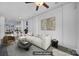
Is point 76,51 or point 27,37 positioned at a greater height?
point 27,37

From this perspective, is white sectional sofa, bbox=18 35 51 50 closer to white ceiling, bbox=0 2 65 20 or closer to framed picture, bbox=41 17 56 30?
framed picture, bbox=41 17 56 30

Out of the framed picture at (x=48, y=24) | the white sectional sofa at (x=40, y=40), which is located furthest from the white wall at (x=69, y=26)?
the white sectional sofa at (x=40, y=40)

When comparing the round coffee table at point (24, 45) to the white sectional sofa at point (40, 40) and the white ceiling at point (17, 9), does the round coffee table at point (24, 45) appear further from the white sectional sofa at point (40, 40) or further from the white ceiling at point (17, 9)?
the white ceiling at point (17, 9)

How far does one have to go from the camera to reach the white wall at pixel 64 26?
2.42m

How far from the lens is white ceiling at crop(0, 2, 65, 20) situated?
7.89 feet

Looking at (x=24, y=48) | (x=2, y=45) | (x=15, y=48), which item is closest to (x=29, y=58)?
(x=24, y=48)

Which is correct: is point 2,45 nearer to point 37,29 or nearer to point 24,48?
point 24,48

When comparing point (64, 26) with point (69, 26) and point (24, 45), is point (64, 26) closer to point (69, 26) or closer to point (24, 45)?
point (69, 26)

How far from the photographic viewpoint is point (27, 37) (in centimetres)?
254

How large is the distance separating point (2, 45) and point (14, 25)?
563 mm

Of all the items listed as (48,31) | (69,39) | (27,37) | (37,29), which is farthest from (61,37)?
(27,37)

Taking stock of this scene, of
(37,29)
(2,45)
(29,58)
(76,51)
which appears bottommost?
(29,58)

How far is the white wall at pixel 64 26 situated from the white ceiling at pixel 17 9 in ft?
0.54

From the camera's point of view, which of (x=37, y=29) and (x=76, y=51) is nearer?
(x=76, y=51)
